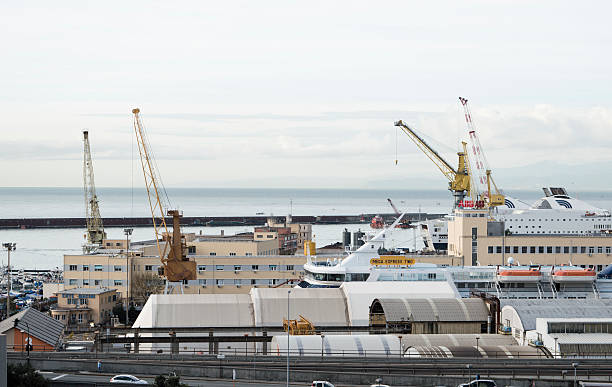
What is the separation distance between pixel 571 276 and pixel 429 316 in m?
13.5

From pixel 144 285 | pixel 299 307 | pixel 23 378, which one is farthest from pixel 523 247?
pixel 23 378

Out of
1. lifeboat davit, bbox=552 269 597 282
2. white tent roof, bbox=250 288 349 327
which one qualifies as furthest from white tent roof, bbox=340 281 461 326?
lifeboat davit, bbox=552 269 597 282

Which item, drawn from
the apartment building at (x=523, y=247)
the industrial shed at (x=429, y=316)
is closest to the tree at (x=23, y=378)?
the industrial shed at (x=429, y=316)

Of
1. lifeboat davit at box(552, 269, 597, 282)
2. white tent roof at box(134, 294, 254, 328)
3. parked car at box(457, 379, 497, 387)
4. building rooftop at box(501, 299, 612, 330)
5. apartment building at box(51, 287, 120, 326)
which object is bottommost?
apartment building at box(51, 287, 120, 326)

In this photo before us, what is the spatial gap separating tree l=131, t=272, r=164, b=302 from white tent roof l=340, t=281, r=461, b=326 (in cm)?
3131

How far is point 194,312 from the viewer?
151 feet

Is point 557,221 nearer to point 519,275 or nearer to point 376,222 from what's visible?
point 519,275

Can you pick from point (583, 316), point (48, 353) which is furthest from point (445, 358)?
point (48, 353)

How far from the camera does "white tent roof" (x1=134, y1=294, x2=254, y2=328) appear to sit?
45.5m

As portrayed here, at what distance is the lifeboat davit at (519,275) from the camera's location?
5347 centimetres

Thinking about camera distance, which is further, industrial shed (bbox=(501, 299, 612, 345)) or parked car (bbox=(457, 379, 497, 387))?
industrial shed (bbox=(501, 299, 612, 345))

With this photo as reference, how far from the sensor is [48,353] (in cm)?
3659

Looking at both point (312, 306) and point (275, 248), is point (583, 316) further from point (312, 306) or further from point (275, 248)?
point (275, 248)

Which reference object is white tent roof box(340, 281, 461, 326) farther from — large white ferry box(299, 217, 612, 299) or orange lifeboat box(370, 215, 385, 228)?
orange lifeboat box(370, 215, 385, 228)
